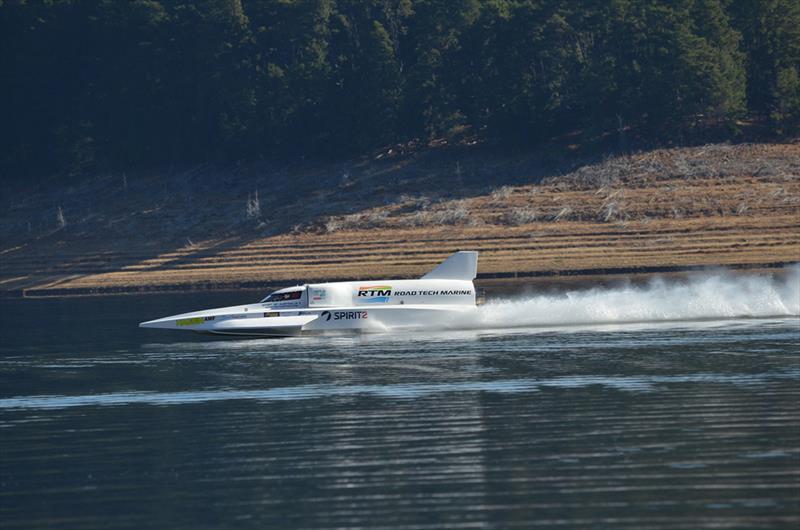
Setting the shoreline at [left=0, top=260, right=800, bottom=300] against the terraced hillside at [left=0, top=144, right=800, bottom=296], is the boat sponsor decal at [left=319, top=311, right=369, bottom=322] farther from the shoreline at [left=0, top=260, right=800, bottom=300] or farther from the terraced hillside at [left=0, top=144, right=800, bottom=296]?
the terraced hillside at [left=0, top=144, right=800, bottom=296]

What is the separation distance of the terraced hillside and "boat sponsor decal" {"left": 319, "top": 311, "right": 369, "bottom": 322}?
26.8m

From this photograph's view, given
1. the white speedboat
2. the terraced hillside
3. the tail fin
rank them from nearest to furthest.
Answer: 1. the white speedboat
2. the tail fin
3. the terraced hillside

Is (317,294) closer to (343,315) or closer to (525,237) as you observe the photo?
(343,315)

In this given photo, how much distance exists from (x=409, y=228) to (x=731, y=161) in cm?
2335

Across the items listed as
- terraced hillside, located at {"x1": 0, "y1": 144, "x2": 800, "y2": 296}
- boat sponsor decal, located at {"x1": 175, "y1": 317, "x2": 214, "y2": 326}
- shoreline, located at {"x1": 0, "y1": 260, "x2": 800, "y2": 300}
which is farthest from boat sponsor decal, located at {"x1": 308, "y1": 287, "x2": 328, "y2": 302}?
terraced hillside, located at {"x1": 0, "y1": 144, "x2": 800, "y2": 296}

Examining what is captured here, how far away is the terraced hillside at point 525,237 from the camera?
71.9 metres

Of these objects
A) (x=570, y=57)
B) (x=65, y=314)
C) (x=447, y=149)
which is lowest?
(x=65, y=314)

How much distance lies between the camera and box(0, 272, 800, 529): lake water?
766 inches

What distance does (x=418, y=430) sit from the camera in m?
25.5

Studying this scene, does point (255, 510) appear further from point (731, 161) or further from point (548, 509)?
point (731, 161)

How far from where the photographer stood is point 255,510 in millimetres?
19766

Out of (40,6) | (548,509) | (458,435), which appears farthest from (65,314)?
(40,6)

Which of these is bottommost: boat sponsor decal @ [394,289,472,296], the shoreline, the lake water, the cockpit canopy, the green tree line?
the shoreline

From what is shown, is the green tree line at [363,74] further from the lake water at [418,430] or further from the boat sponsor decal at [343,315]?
the boat sponsor decal at [343,315]
